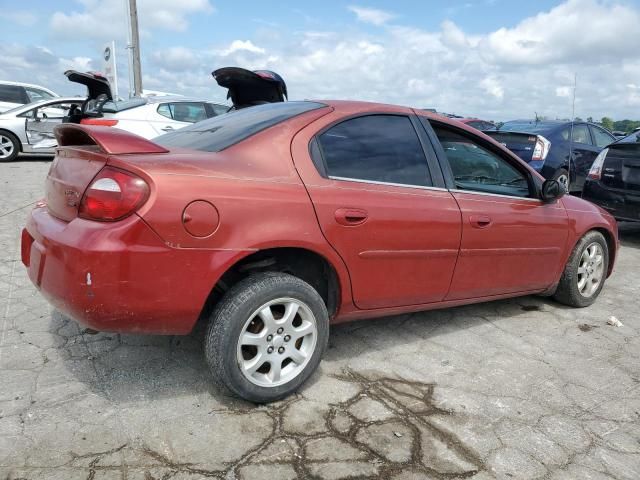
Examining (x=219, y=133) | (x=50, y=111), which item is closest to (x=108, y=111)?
(x=50, y=111)

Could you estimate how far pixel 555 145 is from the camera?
819 centimetres

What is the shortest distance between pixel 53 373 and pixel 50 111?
10.4m

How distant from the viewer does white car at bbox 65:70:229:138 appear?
8.20 meters

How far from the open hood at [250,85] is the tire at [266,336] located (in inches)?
186

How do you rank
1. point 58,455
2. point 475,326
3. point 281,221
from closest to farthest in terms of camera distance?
1. point 58,455
2. point 281,221
3. point 475,326

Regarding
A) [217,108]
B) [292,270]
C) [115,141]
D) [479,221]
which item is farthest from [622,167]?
[217,108]

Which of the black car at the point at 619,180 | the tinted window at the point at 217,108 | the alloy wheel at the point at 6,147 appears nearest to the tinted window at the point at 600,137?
the black car at the point at 619,180

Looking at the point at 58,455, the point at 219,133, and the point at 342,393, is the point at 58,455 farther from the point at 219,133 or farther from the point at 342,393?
the point at 219,133

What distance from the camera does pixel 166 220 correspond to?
2168mm

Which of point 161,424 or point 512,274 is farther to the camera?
point 512,274

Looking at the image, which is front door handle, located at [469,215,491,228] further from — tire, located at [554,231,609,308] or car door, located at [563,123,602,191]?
car door, located at [563,123,602,191]

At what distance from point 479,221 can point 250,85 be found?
4.55 m

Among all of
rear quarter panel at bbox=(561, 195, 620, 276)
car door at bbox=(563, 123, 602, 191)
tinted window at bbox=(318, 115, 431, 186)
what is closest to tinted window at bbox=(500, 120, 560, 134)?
car door at bbox=(563, 123, 602, 191)

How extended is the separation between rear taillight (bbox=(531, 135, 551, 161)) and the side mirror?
4452 mm
